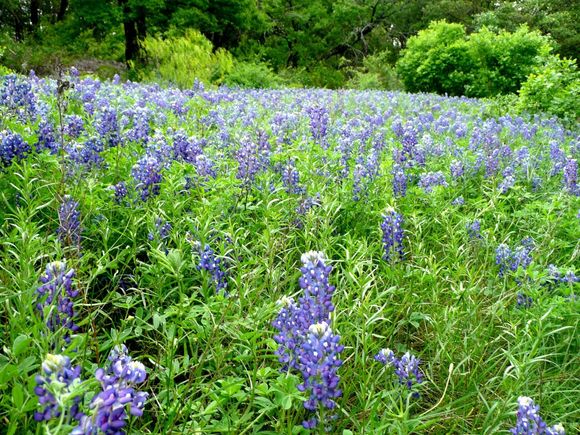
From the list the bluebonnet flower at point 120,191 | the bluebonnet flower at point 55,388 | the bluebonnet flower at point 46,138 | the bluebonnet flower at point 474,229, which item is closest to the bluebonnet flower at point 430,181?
the bluebonnet flower at point 474,229

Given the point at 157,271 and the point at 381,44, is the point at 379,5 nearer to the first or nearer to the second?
the point at 381,44

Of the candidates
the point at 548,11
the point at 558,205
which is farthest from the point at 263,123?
the point at 548,11

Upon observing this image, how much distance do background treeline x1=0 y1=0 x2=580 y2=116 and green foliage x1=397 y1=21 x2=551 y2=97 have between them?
39 mm

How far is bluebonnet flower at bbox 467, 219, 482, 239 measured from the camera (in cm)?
295

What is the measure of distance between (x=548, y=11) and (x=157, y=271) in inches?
1179

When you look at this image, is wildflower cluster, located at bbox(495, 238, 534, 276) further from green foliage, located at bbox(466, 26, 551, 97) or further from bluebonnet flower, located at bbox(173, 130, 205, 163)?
green foliage, located at bbox(466, 26, 551, 97)

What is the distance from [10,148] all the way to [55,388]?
2282 millimetres

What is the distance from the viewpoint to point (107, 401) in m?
0.99

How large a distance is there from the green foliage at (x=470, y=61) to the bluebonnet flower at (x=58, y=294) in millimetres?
14947

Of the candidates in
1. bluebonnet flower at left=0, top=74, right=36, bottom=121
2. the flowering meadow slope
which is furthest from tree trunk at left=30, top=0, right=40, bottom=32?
the flowering meadow slope

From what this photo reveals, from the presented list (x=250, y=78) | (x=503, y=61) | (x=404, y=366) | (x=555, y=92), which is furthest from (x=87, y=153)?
(x=503, y=61)

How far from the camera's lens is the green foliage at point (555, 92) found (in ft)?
26.8

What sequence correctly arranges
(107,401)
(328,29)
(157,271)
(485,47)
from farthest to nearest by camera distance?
(328,29) → (485,47) → (157,271) → (107,401)

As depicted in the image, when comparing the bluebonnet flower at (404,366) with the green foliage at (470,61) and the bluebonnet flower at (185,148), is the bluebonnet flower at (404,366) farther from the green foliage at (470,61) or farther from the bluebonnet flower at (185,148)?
the green foliage at (470,61)
